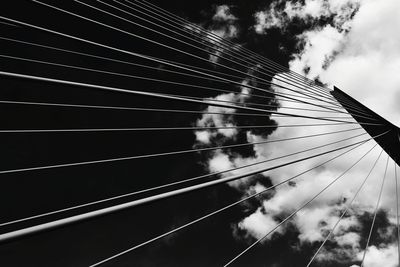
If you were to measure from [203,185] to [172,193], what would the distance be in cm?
27

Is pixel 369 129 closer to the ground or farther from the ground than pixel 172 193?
farther from the ground

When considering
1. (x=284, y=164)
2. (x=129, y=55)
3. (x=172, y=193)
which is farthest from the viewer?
(x=129, y=55)

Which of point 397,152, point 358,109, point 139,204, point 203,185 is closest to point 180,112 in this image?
point 203,185

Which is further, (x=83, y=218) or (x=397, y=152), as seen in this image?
(x=397, y=152)

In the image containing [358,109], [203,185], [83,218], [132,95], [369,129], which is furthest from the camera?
[358,109]

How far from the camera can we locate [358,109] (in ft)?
23.6

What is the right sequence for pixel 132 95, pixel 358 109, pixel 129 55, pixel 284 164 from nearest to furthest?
pixel 132 95
pixel 284 164
pixel 129 55
pixel 358 109

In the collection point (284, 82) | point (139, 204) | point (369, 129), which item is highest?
point (284, 82)

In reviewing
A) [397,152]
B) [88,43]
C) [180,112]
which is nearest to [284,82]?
[397,152]

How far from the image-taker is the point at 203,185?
1.94 meters

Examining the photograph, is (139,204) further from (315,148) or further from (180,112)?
(315,148)

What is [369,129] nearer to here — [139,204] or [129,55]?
[129,55]

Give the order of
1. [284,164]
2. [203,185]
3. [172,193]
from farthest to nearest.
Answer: [284,164]
[203,185]
[172,193]

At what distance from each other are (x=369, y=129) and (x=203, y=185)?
578 cm
